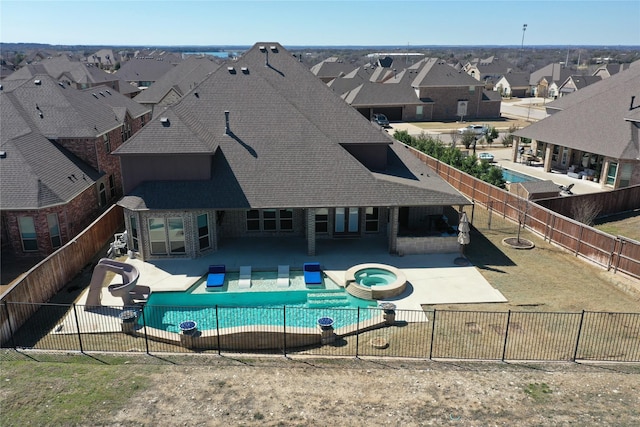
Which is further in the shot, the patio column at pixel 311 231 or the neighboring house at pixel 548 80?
the neighboring house at pixel 548 80

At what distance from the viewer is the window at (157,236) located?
2361cm

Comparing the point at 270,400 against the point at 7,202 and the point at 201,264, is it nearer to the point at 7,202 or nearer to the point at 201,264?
the point at 201,264

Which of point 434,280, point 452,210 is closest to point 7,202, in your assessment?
point 434,280

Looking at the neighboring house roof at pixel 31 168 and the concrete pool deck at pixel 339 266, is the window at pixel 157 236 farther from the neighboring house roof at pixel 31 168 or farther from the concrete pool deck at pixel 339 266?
the neighboring house roof at pixel 31 168

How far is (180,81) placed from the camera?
5794 cm

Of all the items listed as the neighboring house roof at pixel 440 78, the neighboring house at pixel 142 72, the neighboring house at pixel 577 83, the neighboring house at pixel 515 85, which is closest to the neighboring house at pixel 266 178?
the neighboring house roof at pixel 440 78

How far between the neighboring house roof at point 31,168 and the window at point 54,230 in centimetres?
110

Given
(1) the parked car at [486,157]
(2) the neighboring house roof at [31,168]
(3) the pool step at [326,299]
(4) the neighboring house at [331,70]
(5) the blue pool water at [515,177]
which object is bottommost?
(3) the pool step at [326,299]

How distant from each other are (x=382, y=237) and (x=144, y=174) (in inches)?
509

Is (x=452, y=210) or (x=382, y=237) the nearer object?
(x=382, y=237)

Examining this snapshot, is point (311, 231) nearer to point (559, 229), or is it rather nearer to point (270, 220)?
point (270, 220)

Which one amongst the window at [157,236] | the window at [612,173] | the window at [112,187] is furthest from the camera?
the window at [612,173]

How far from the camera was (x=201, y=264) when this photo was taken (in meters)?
23.5

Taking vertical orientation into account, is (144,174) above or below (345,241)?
above
